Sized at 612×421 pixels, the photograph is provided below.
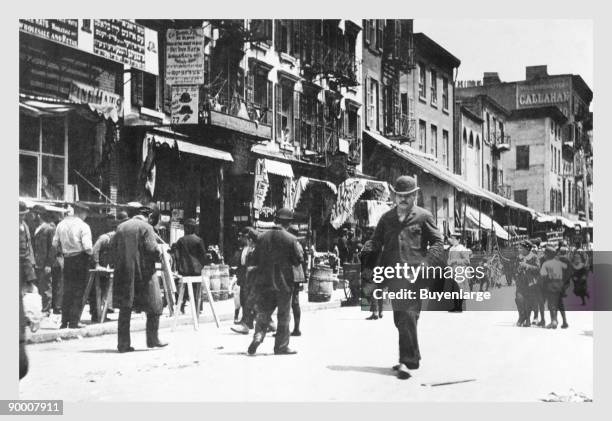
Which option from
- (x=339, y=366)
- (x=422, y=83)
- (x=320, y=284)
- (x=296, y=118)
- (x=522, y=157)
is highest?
(x=422, y=83)

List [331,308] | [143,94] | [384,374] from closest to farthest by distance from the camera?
[384,374], [143,94], [331,308]

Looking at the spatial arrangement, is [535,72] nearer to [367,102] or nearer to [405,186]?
[367,102]

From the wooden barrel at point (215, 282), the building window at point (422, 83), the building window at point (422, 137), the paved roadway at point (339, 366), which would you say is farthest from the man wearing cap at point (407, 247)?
the wooden barrel at point (215, 282)

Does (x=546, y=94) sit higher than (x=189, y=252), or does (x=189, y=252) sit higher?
(x=546, y=94)

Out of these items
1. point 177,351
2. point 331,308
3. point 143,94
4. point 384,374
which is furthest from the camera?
point 331,308

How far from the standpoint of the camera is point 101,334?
11.4 m

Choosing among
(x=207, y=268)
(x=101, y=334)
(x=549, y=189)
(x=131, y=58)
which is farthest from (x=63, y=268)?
(x=549, y=189)

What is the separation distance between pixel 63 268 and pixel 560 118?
252 inches

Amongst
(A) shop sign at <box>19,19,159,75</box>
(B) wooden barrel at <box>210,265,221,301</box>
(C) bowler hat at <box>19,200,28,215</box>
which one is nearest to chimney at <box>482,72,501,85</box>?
(A) shop sign at <box>19,19,159,75</box>

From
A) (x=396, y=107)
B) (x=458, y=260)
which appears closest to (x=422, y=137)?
(x=396, y=107)

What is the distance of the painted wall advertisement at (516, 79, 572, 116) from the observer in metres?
11.1

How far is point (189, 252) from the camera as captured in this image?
38.9ft

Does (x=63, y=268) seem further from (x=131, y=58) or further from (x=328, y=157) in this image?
(x=328, y=157)

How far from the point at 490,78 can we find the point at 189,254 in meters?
4.26
